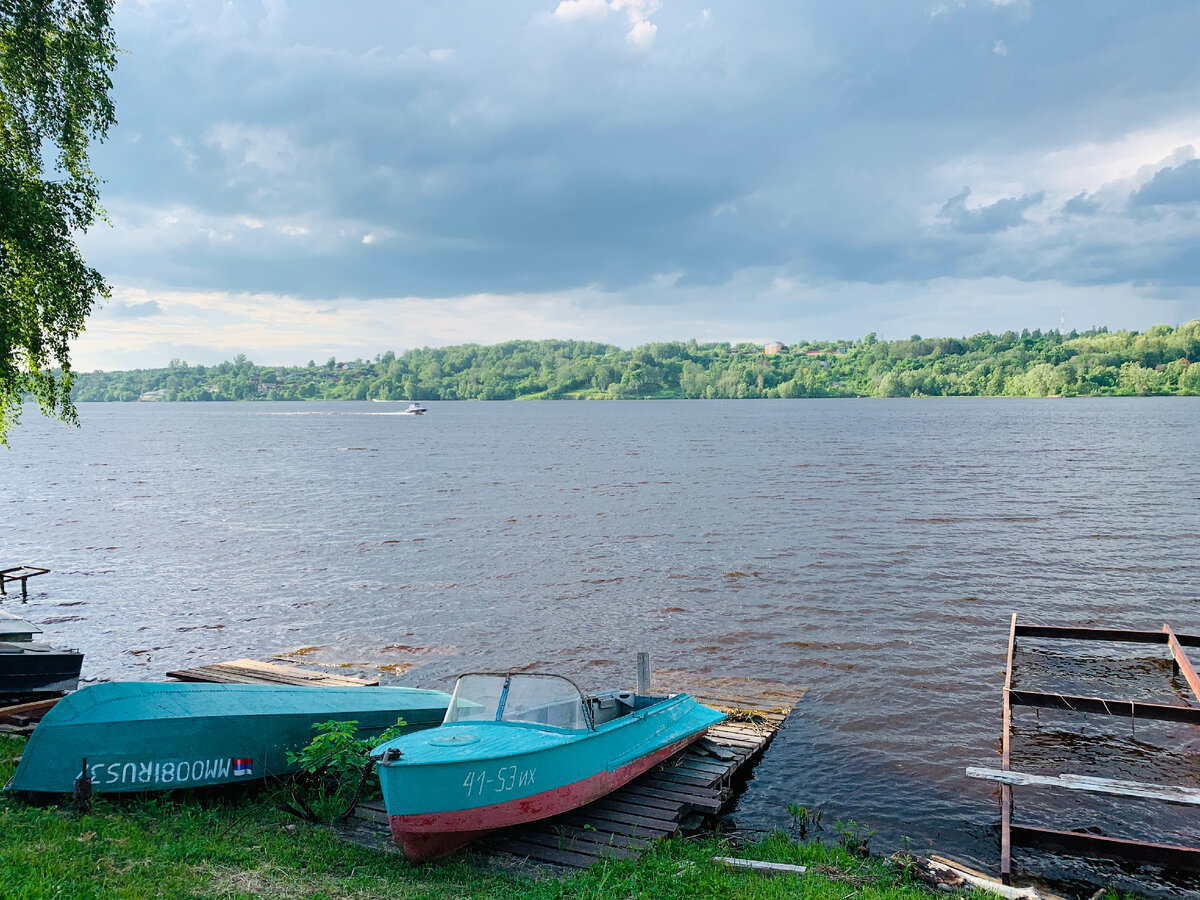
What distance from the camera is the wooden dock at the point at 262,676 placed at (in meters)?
16.8

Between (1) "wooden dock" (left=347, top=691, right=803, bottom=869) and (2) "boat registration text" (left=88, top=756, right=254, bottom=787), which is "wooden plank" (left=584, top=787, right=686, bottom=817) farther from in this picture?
(2) "boat registration text" (left=88, top=756, right=254, bottom=787)

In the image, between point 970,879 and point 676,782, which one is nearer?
point 970,879

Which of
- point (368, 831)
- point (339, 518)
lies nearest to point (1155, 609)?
point (368, 831)

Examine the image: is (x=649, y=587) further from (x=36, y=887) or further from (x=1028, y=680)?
(x=36, y=887)

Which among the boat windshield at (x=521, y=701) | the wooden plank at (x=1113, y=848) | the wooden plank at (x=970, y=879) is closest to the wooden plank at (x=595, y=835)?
the boat windshield at (x=521, y=701)

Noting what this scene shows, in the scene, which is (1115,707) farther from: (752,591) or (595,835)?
(752,591)

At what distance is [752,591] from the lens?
2733 cm

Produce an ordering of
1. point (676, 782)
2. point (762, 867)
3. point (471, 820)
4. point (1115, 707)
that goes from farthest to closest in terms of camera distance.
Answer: point (1115, 707) < point (676, 782) < point (762, 867) < point (471, 820)

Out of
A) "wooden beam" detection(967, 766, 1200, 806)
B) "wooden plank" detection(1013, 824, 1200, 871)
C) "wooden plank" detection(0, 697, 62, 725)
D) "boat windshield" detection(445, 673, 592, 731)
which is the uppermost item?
"boat windshield" detection(445, 673, 592, 731)

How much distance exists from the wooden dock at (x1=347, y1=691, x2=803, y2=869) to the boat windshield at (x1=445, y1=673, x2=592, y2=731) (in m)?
1.39

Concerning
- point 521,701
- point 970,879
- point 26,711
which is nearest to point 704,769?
point 521,701

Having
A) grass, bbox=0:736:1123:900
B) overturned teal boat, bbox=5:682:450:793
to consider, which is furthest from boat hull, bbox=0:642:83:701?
overturned teal boat, bbox=5:682:450:793

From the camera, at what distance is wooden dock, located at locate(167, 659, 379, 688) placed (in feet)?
55.0

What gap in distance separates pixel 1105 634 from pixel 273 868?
1825cm
